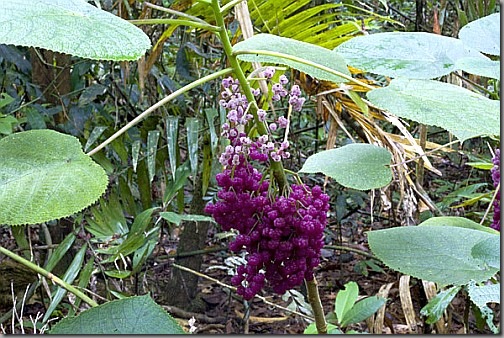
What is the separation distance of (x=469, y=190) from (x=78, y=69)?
1276 millimetres

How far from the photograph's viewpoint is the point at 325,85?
118cm

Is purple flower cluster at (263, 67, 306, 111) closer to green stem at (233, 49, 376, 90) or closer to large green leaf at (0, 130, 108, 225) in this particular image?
green stem at (233, 49, 376, 90)

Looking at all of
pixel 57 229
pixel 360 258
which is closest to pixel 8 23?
pixel 57 229

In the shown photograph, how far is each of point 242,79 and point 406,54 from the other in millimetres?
178

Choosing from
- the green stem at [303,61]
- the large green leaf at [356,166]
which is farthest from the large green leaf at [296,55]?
the large green leaf at [356,166]

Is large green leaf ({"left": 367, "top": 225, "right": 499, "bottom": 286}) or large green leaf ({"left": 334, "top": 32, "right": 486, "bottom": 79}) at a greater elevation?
large green leaf ({"left": 334, "top": 32, "right": 486, "bottom": 79})

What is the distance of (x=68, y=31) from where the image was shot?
36cm

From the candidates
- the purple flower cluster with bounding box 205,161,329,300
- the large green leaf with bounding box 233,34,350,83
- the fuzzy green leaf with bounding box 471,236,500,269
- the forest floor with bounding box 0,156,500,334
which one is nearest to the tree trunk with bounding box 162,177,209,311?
the forest floor with bounding box 0,156,500,334

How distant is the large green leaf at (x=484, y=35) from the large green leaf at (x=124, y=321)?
1.19 feet

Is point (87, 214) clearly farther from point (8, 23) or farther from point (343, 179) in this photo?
point (8, 23)

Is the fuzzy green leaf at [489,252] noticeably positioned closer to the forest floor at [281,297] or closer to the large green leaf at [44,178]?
the large green leaf at [44,178]

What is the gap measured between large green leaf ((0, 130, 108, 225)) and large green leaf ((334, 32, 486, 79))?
24cm

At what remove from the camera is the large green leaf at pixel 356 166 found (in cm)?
56

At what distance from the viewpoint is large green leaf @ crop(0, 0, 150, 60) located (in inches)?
13.5
